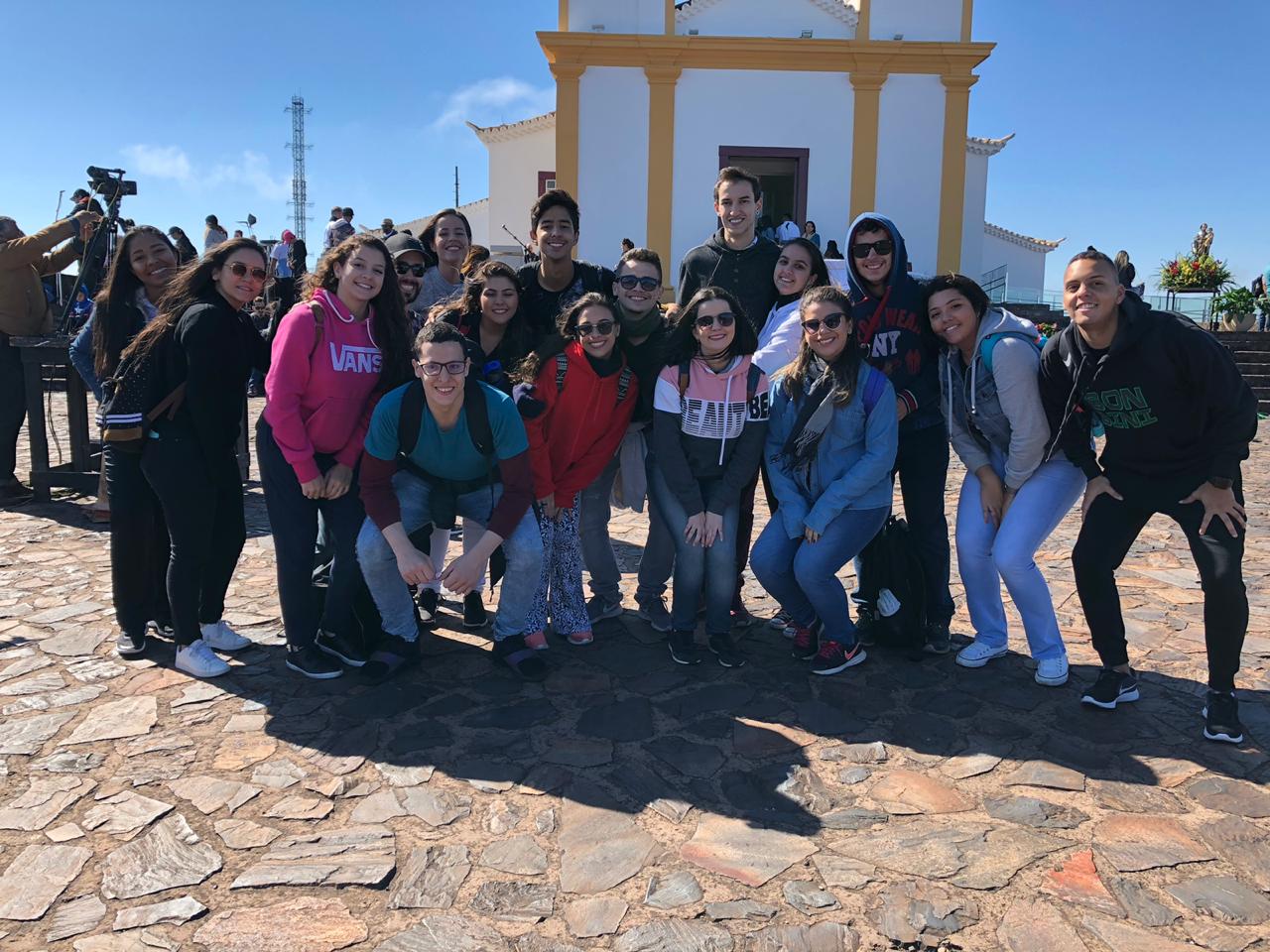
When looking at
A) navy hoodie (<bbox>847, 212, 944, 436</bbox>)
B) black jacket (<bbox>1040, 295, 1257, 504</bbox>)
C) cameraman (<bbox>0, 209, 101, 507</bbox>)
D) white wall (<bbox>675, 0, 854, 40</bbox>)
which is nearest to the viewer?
black jacket (<bbox>1040, 295, 1257, 504</bbox>)

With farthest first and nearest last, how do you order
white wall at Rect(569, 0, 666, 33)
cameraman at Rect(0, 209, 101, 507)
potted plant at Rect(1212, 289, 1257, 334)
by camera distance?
1. potted plant at Rect(1212, 289, 1257, 334)
2. white wall at Rect(569, 0, 666, 33)
3. cameraman at Rect(0, 209, 101, 507)

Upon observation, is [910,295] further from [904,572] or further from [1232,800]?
[1232,800]

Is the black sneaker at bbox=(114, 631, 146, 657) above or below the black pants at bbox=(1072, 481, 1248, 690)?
below

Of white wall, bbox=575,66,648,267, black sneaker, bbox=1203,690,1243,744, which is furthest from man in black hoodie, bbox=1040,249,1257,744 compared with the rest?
white wall, bbox=575,66,648,267

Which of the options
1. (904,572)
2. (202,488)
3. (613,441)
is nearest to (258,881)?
(202,488)

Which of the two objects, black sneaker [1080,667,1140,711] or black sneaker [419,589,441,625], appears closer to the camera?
black sneaker [1080,667,1140,711]

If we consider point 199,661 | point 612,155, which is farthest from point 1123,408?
point 612,155

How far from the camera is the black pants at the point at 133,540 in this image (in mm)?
4188

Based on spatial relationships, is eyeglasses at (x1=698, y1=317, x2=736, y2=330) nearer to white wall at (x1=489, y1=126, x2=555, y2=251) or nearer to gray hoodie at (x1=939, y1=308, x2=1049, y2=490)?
gray hoodie at (x1=939, y1=308, x2=1049, y2=490)

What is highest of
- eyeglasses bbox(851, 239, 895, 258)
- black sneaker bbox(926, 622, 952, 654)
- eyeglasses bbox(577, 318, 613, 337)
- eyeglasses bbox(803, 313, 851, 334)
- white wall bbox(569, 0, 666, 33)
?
white wall bbox(569, 0, 666, 33)

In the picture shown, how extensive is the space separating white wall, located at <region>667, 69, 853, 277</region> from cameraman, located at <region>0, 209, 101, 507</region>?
12565 millimetres

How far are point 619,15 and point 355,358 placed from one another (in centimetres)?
1633

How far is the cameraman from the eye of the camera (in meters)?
7.22

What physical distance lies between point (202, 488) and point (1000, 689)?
3.66m
